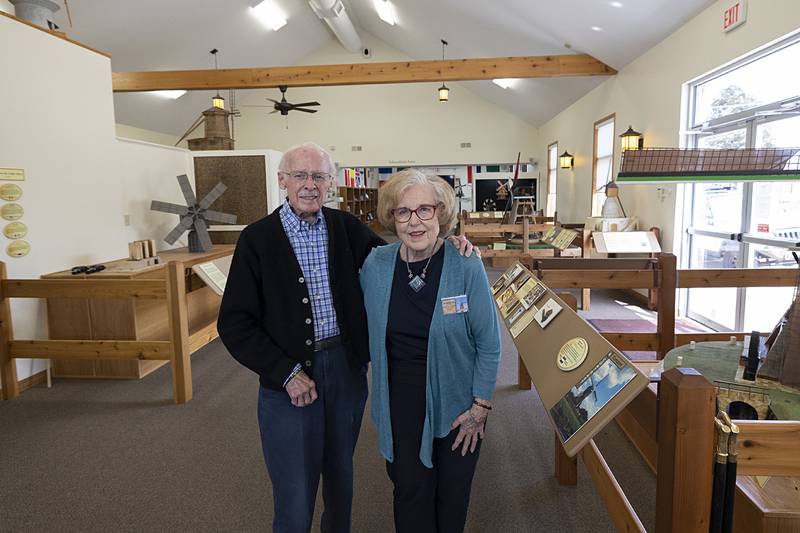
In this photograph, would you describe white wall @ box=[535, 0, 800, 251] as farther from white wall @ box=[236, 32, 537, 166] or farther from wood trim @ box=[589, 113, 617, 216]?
white wall @ box=[236, 32, 537, 166]

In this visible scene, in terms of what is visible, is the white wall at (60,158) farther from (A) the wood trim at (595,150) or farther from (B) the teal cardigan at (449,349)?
(A) the wood trim at (595,150)

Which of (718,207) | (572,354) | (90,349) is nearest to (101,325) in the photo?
(90,349)

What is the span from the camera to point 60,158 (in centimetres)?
447

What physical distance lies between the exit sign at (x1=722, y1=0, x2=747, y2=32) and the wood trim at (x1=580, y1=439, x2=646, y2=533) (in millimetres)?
4190

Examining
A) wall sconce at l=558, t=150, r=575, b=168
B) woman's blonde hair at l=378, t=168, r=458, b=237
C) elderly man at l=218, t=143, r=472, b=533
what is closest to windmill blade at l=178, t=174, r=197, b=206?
elderly man at l=218, t=143, r=472, b=533

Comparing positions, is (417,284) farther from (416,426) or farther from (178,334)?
(178,334)

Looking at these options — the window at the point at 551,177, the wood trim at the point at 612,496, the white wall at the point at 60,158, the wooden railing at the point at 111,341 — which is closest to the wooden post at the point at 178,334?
the wooden railing at the point at 111,341

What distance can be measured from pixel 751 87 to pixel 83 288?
18.9 ft

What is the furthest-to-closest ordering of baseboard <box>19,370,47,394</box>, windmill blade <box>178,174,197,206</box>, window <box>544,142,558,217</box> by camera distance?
window <box>544,142,558,217</box> → windmill blade <box>178,174,197,206</box> → baseboard <box>19,370,47,394</box>

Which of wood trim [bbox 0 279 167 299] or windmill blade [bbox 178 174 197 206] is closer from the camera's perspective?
wood trim [bbox 0 279 167 299]

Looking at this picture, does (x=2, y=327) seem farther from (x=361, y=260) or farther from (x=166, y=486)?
(x=361, y=260)

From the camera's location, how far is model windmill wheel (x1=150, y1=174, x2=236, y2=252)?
5.80 m

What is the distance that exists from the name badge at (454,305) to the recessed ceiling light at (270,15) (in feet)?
34.8

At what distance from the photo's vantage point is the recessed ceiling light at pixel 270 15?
413 inches
